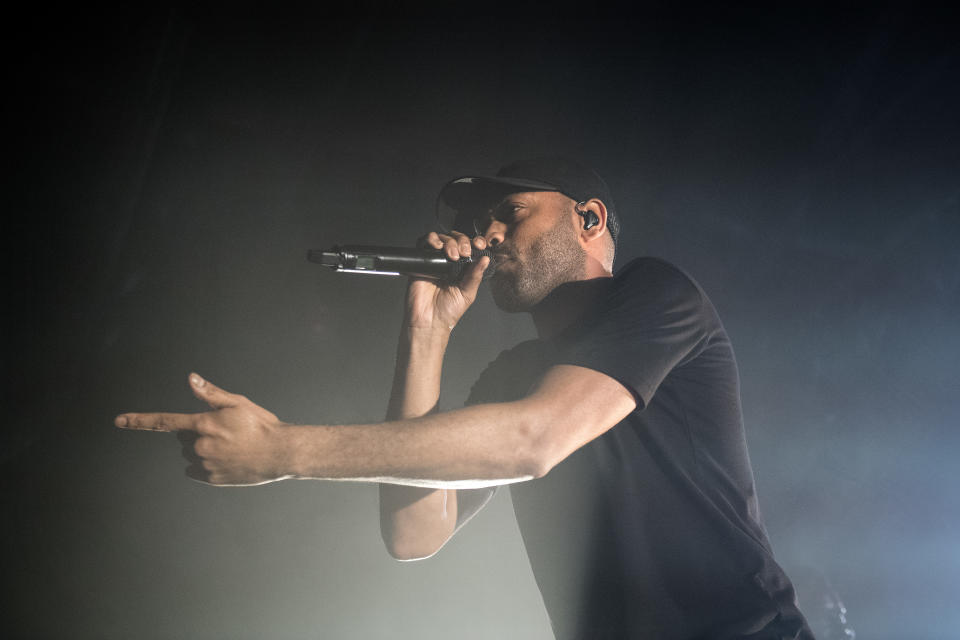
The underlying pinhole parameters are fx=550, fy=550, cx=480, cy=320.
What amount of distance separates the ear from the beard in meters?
0.06

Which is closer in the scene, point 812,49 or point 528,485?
point 528,485

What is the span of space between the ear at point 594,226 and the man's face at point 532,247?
30 mm

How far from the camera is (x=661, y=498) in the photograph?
1052 millimetres

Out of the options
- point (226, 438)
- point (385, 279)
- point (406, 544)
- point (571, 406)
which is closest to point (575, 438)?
point (571, 406)

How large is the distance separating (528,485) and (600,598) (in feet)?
0.96

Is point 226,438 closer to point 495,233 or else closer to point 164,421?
point 164,421

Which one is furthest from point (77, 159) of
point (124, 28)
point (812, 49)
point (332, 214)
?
point (812, 49)

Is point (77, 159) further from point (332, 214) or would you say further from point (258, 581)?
point (258, 581)

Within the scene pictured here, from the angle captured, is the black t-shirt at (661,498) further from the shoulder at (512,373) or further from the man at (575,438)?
the shoulder at (512,373)

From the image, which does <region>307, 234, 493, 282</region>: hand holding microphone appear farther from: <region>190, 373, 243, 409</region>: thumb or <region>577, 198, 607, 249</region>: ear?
<region>190, 373, 243, 409</region>: thumb

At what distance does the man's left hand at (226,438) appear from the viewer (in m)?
0.73

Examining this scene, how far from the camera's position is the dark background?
163cm

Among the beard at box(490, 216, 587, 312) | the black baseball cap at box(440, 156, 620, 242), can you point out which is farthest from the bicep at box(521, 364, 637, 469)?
the black baseball cap at box(440, 156, 620, 242)

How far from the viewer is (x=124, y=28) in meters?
1.57
